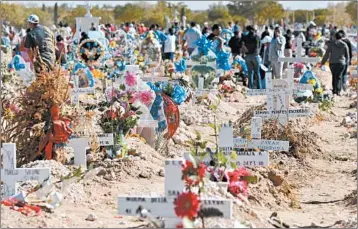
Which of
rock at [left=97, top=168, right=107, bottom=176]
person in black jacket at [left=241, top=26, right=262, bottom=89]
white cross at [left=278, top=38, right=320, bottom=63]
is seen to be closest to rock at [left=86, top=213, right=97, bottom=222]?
rock at [left=97, top=168, right=107, bottom=176]

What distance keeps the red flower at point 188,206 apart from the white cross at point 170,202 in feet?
0.38

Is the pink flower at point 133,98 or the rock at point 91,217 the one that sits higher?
the pink flower at point 133,98

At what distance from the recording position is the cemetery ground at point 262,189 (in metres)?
6.81

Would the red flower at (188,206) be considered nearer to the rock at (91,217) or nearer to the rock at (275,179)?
the rock at (91,217)

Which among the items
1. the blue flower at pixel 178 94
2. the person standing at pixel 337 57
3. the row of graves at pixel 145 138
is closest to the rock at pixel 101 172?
the row of graves at pixel 145 138

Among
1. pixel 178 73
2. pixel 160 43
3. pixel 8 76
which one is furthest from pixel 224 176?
pixel 160 43

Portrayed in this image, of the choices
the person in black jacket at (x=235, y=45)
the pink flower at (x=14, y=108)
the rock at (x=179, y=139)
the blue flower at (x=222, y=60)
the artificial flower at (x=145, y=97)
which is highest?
the person in black jacket at (x=235, y=45)

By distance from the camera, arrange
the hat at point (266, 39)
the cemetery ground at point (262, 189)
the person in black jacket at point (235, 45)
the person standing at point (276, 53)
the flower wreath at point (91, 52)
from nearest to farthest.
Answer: the cemetery ground at point (262, 189) < the person standing at point (276, 53) < the flower wreath at point (91, 52) < the hat at point (266, 39) < the person in black jacket at point (235, 45)

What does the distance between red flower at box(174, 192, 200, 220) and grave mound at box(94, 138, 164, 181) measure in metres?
2.54

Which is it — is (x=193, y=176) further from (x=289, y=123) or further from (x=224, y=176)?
(x=289, y=123)

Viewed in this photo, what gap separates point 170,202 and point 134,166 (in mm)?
2785

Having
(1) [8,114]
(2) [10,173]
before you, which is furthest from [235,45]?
(2) [10,173]

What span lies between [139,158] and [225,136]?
1.24 m

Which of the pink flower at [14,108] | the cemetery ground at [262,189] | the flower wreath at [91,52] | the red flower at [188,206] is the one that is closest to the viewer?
the red flower at [188,206]
